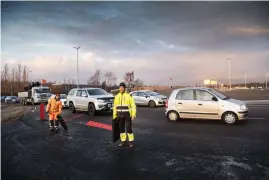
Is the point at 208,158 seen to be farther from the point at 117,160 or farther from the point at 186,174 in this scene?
the point at 117,160

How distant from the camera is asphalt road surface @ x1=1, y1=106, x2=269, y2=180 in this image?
5.43 metres

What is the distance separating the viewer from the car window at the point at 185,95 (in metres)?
12.9

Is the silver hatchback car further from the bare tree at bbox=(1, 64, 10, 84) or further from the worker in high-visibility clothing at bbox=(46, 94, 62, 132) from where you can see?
the bare tree at bbox=(1, 64, 10, 84)

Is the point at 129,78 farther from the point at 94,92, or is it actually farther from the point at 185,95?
the point at 185,95

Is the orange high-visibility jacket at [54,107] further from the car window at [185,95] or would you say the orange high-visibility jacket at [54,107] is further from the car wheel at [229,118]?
the car wheel at [229,118]

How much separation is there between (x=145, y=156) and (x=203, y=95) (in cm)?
663

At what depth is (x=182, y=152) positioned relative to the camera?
23.5 ft

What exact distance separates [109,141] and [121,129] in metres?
0.99

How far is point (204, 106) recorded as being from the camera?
40.5 feet

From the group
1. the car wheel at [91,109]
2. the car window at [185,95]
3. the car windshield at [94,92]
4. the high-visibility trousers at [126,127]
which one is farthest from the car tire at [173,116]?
the car windshield at [94,92]

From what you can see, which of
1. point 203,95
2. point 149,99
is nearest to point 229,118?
point 203,95

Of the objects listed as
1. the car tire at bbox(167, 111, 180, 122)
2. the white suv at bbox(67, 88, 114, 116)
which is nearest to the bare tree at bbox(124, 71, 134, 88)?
the white suv at bbox(67, 88, 114, 116)

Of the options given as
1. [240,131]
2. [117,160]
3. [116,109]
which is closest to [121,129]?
[116,109]

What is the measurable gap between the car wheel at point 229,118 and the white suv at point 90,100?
8.16 m
